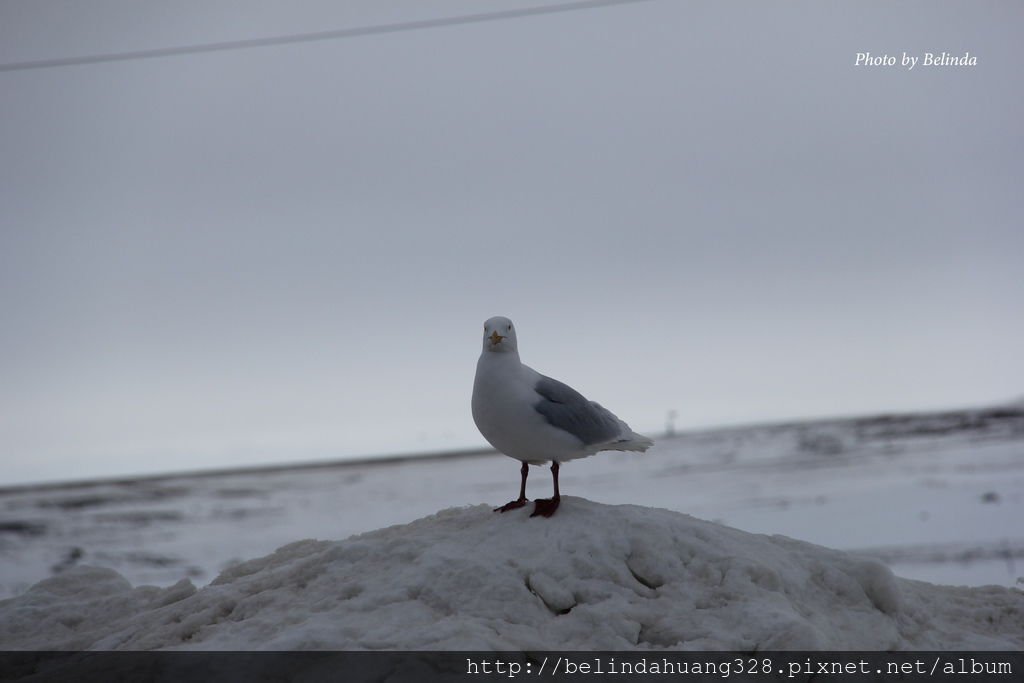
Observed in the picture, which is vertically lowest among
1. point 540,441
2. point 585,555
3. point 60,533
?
point 60,533

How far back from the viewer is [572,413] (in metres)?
4.82

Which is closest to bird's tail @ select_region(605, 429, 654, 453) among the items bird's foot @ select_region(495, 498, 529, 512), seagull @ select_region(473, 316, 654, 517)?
seagull @ select_region(473, 316, 654, 517)

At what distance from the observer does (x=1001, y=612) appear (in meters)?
4.95

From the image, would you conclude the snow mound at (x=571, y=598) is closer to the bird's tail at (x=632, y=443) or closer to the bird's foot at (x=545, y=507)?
the bird's foot at (x=545, y=507)

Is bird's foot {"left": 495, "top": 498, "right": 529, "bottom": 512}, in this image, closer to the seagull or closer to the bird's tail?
the seagull

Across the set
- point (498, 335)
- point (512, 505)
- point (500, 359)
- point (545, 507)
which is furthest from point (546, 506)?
point (498, 335)

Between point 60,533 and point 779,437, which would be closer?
point 60,533

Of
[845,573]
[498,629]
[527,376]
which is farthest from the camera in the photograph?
[527,376]

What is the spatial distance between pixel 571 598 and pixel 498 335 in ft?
4.59

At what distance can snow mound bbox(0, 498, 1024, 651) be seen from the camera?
386 centimetres

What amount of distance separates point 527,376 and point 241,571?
199 cm

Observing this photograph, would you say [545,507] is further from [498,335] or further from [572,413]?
[498,335]
